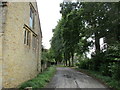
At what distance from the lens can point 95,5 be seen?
1431 cm

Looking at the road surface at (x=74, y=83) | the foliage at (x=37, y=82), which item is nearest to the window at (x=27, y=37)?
the foliage at (x=37, y=82)

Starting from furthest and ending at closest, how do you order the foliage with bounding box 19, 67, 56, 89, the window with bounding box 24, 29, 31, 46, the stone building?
the window with bounding box 24, 29, 31, 46 → the foliage with bounding box 19, 67, 56, 89 → the stone building

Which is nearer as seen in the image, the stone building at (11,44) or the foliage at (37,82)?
the stone building at (11,44)

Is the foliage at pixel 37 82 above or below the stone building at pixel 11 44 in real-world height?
below

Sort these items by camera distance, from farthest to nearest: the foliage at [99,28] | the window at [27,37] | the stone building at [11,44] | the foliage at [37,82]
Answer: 1. the foliage at [99,28]
2. the window at [27,37]
3. the foliage at [37,82]
4. the stone building at [11,44]

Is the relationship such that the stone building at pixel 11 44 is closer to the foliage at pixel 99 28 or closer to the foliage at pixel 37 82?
the foliage at pixel 37 82

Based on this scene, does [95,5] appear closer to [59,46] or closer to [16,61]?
[16,61]

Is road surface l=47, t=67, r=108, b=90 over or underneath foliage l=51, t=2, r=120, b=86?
underneath

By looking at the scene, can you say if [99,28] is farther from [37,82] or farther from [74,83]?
[37,82]

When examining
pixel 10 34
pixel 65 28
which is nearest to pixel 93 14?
pixel 65 28

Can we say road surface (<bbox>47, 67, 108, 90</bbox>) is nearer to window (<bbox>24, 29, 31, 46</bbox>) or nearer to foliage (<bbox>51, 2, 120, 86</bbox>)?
foliage (<bbox>51, 2, 120, 86</bbox>)

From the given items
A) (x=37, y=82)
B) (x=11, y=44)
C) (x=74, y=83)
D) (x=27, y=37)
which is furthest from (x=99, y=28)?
(x=11, y=44)

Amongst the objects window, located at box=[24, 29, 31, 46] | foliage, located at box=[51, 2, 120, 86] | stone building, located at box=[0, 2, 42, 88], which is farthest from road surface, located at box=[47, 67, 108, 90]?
window, located at box=[24, 29, 31, 46]

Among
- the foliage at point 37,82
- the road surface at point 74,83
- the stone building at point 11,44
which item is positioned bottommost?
the road surface at point 74,83
